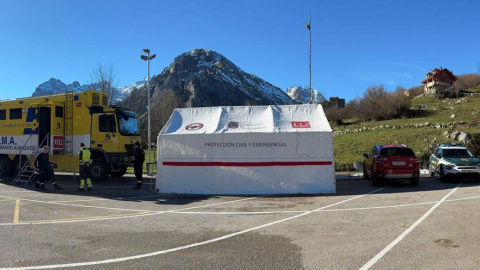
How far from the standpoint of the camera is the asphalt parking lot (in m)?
5.16

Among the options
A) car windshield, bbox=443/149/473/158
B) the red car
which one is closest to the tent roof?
the red car

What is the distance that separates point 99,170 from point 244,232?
36.1 feet

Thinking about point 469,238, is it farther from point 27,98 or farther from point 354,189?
point 27,98

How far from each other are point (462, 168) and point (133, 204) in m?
13.1

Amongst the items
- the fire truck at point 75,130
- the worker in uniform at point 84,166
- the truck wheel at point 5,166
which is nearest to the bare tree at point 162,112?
the truck wheel at point 5,166

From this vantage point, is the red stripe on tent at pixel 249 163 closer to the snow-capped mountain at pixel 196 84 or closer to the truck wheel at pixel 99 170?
the truck wheel at pixel 99 170

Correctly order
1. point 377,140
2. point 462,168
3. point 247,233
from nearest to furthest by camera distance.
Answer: point 247,233, point 462,168, point 377,140

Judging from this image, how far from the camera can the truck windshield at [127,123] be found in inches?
628

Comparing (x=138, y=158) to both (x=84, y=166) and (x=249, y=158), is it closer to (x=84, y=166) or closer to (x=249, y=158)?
(x=84, y=166)

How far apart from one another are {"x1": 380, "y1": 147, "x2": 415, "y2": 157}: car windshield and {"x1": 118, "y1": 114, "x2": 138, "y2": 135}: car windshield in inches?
441

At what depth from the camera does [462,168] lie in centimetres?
1439

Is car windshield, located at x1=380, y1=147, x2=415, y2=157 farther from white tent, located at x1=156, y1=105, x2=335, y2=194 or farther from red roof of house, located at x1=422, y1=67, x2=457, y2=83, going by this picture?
red roof of house, located at x1=422, y1=67, x2=457, y2=83

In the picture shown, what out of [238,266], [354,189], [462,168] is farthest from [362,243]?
[462,168]

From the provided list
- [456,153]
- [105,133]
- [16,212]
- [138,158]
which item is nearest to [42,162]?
[105,133]
